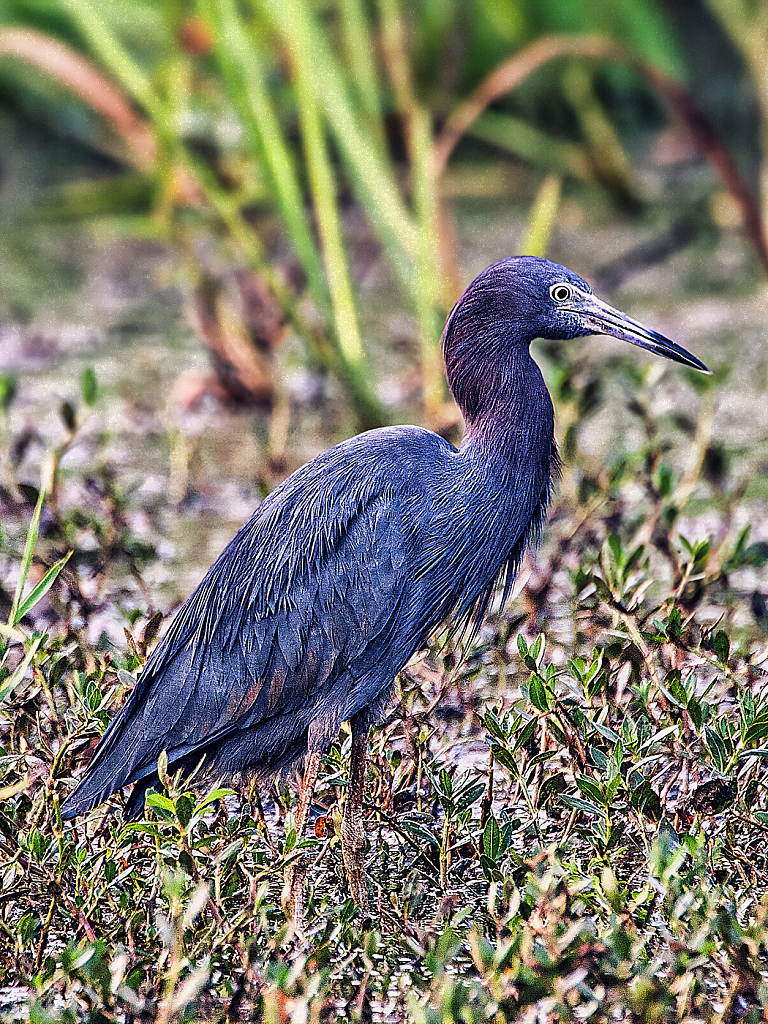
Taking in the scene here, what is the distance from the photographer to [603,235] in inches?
245

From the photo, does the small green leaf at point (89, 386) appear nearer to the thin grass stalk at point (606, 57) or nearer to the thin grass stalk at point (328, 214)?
the thin grass stalk at point (328, 214)

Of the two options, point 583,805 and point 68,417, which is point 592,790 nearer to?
point 583,805

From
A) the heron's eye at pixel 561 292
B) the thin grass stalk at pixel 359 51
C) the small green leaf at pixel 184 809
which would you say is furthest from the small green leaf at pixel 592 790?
the thin grass stalk at pixel 359 51

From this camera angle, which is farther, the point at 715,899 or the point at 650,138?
the point at 650,138

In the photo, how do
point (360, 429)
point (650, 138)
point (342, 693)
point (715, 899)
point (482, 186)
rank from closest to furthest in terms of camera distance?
point (715, 899)
point (342, 693)
point (360, 429)
point (482, 186)
point (650, 138)

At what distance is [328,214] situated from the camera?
410cm

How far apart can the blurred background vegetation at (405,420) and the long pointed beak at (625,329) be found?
1.55ft

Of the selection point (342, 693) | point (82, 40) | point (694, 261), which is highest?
point (82, 40)

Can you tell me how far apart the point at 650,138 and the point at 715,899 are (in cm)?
600

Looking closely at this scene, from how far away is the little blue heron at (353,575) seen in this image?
2633 millimetres

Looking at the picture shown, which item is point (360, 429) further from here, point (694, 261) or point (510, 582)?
point (694, 261)

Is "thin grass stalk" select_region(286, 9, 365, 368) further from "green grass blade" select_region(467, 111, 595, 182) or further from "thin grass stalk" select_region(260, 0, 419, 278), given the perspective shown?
"green grass blade" select_region(467, 111, 595, 182)

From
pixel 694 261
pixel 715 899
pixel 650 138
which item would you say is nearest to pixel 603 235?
pixel 694 261

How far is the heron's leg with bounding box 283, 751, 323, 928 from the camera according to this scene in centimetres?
238
